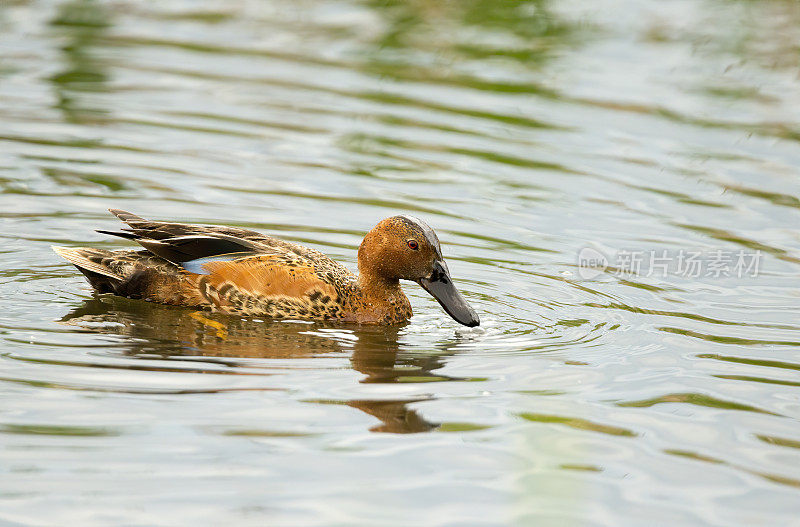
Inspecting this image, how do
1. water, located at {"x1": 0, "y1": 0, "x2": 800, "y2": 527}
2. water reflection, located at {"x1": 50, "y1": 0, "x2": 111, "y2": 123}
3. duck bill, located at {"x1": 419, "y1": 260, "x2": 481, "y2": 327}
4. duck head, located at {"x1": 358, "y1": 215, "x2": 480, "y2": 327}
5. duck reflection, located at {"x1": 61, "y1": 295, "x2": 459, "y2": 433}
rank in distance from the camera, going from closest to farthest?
water, located at {"x1": 0, "y1": 0, "x2": 800, "y2": 527}
duck reflection, located at {"x1": 61, "y1": 295, "x2": 459, "y2": 433}
duck bill, located at {"x1": 419, "y1": 260, "x2": 481, "y2": 327}
duck head, located at {"x1": 358, "y1": 215, "x2": 480, "y2": 327}
water reflection, located at {"x1": 50, "y1": 0, "x2": 111, "y2": 123}

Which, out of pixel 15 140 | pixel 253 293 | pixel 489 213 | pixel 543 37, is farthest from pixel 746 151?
pixel 15 140

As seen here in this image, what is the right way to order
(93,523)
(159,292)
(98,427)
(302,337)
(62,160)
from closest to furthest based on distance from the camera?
(93,523) → (98,427) → (302,337) → (159,292) → (62,160)

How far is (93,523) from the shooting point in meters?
5.21

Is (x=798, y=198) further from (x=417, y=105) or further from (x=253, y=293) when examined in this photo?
(x=253, y=293)

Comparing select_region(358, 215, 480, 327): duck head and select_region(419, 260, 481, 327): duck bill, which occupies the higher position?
select_region(358, 215, 480, 327): duck head

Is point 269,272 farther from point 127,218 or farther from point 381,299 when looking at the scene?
point 127,218

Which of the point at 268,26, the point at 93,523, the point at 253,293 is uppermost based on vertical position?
the point at 268,26

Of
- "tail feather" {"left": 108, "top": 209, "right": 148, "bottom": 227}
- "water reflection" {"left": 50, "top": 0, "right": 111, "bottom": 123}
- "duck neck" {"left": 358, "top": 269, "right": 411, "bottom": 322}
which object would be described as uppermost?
"water reflection" {"left": 50, "top": 0, "right": 111, "bottom": 123}

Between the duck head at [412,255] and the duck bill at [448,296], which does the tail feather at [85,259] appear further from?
the duck bill at [448,296]

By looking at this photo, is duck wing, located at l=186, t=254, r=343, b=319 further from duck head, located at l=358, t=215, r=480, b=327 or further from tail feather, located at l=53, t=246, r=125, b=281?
tail feather, located at l=53, t=246, r=125, b=281

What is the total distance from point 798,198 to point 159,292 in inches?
231

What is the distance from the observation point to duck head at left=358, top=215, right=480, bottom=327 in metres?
8.38

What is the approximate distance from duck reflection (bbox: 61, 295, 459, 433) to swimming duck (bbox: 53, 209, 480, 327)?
0.37ft

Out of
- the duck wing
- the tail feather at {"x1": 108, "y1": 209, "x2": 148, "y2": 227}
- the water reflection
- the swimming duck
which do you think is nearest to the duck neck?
the swimming duck
